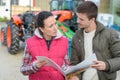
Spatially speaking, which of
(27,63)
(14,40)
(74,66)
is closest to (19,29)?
(14,40)

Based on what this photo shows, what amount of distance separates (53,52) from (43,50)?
0.09 meters

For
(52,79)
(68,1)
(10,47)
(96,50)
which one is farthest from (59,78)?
(68,1)

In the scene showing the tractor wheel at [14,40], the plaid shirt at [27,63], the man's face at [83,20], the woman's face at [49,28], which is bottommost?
the tractor wheel at [14,40]

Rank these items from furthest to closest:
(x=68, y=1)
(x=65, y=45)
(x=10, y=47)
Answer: (x=68, y=1) → (x=10, y=47) → (x=65, y=45)

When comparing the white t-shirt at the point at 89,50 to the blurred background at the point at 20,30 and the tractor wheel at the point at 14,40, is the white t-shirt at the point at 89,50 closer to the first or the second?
the blurred background at the point at 20,30

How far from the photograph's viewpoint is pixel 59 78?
10.0 feet

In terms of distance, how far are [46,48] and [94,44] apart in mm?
426

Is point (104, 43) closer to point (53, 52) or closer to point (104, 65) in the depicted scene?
point (104, 65)

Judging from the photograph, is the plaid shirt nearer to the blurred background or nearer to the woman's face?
the woman's face

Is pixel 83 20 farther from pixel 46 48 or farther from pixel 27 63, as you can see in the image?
Answer: pixel 27 63

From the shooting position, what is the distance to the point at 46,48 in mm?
2986

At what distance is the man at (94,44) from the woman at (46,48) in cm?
13

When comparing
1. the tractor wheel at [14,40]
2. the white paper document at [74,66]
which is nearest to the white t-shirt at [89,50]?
the white paper document at [74,66]

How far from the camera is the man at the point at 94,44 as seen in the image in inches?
110
